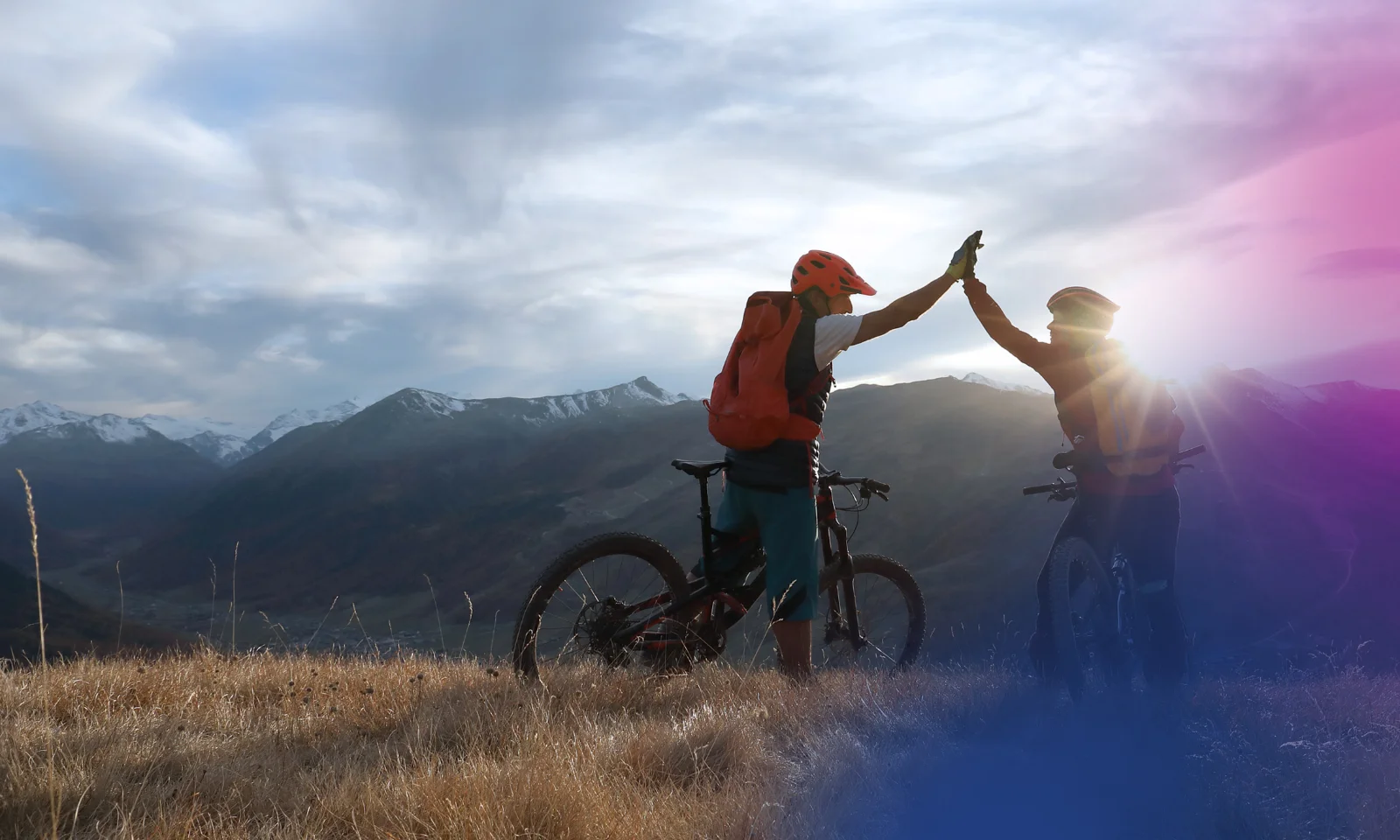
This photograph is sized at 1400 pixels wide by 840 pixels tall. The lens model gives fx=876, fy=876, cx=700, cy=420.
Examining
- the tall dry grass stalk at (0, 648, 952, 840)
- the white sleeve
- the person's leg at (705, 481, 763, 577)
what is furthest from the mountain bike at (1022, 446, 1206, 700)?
the person's leg at (705, 481, 763, 577)

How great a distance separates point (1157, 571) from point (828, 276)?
7.76 feet

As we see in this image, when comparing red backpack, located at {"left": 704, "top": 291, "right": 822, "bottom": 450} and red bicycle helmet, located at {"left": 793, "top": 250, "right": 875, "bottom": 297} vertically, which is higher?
red bicycle helmet, located at {"left": 793, "top": 250, "right": 875, "bottom": 297}

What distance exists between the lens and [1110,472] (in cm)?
465

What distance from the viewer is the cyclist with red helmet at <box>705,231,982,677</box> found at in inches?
187

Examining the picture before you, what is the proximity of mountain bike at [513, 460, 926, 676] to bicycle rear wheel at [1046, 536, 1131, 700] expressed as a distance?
1295 millimetres

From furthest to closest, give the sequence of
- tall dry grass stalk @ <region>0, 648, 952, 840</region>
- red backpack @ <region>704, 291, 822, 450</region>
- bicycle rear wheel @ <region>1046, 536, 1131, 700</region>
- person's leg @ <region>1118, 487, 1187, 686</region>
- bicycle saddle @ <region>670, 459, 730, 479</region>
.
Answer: bicycle saddle @ <region>670, 459, 730, 479</region>, red backpack @ <region>704, 291, 822, 450</region>, person's leg @ <region>1118, 487, 1187, 686</region>, bicycle rear wheel @ <region>1046, 536, 1131, 700</region>, tall dry grass stalk @ <region>0, 648, 952, 840</region>

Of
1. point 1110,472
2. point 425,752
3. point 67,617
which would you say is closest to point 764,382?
point 1110,472

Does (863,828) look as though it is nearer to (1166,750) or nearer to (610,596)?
(1166,750)

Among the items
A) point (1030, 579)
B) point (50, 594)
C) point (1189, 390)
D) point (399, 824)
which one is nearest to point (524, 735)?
point (399, 824)

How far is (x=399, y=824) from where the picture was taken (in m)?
2.68

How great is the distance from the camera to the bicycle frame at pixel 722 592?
5.14 metres

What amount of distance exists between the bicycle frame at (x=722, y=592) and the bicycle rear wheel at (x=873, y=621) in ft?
0.35

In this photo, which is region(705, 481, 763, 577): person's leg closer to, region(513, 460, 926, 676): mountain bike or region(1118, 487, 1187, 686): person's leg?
region(513, 460, 926, 676): mountain bike

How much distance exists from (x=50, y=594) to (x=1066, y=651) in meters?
161
